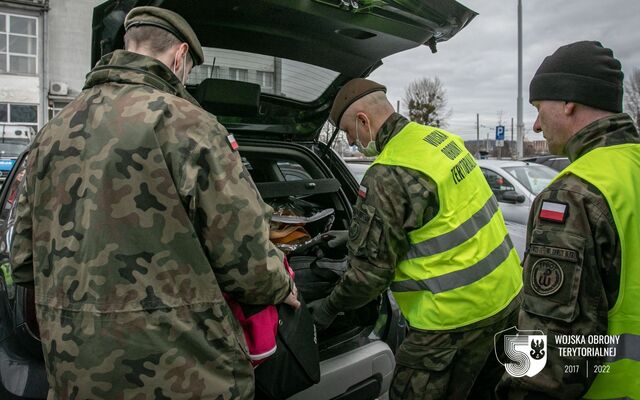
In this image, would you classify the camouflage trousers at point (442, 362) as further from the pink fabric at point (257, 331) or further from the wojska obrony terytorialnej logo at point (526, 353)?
the pink fabric at point (257, 331)

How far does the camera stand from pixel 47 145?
1314mm

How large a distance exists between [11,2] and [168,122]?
85.5ft

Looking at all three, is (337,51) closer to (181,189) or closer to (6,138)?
(181,189)

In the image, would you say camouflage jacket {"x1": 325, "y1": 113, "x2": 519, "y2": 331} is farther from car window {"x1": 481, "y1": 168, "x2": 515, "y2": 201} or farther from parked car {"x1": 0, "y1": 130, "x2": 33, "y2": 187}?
parked car {"x1": 0, "y1": 130, "x2": 33, "y2": 187}

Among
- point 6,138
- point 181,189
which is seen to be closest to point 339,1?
point 181,189

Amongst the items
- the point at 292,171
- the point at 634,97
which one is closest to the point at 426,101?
the point at 634,97

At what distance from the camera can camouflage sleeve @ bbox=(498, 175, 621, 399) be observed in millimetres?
1310

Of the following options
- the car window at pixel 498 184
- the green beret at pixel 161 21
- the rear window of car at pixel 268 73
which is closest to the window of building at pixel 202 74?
the rear window of car at pixel 268 73

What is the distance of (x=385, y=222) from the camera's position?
6.03 ft

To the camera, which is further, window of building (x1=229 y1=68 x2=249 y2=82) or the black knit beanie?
window of building (x1=229 y1=68 x2=249 y2=82)

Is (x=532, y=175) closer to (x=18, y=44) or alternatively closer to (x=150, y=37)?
(x=150, y=37)

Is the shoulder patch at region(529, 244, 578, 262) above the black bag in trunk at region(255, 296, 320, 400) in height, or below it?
above

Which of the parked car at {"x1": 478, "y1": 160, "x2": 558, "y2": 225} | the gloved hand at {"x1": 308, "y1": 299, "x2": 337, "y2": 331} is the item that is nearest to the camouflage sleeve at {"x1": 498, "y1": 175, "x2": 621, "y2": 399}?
the gloved hand at {"x1": 308, "y1": 299, "x2": 337, "y2": 331}

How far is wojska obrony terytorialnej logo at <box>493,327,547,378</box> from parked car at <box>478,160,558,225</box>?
472cm
